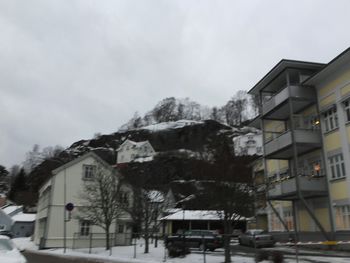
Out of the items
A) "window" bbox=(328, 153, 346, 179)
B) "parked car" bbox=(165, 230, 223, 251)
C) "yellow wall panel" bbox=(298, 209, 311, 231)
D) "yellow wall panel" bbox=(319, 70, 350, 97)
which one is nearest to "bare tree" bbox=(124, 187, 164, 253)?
"parked car" bbox=(165, 230, 223, 251)

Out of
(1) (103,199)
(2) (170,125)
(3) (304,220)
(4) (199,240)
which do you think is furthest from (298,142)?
(2) (170,125)

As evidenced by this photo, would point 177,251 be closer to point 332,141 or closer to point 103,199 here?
point 103,199

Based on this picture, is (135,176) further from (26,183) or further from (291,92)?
(26,183)

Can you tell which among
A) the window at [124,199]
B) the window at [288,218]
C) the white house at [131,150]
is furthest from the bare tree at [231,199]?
the white house at [131,150]

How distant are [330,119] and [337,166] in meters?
3.60

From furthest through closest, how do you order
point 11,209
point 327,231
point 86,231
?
point 11,209, point 86,231, point 327,231

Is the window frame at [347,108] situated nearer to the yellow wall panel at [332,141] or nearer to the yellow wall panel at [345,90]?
the yellow wall panel at [345,90]

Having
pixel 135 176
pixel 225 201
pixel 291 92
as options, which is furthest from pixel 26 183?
pixel 225 201

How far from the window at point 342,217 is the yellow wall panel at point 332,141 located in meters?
4.27

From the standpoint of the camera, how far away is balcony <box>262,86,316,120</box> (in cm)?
3297

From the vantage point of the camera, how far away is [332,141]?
30.8 meters

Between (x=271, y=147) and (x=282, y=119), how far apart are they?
353 centimetres

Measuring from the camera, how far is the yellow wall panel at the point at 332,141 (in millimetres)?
30183

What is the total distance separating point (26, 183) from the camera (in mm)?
119688
